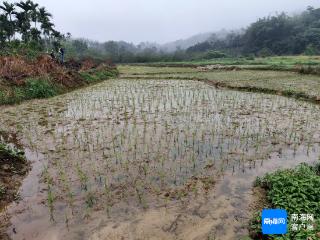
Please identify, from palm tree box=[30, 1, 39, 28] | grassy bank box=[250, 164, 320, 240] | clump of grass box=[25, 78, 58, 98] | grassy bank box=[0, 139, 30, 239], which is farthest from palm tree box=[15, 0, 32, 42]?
grassy bank box=[250, 164, 320, 240]

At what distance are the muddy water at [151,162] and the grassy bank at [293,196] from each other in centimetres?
34

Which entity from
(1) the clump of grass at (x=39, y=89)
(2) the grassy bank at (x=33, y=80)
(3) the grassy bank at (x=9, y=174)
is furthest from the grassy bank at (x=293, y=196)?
(1) the clump of grass at (x=39, y=89)

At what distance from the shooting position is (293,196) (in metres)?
5.17

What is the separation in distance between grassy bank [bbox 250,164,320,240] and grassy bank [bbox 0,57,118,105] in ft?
41.2

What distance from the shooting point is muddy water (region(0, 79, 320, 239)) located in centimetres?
494

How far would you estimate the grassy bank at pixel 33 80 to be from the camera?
584 inches

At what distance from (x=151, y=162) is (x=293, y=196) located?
3.24 m

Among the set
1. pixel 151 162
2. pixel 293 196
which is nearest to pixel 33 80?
pixel 151 162

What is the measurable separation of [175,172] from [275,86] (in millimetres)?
12612

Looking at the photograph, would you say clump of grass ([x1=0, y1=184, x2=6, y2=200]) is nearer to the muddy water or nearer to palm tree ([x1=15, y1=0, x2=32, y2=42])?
the muddy water

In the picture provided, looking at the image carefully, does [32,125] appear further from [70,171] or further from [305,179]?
[305,179]

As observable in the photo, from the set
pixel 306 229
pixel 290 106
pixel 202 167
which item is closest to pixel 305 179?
pixel 306 229

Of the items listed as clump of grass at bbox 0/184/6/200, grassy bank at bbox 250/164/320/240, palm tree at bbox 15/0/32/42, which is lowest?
grassy bank at bbox 250/164/320/240

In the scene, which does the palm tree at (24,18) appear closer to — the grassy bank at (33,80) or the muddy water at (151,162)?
the grassy bank at (33,80)
